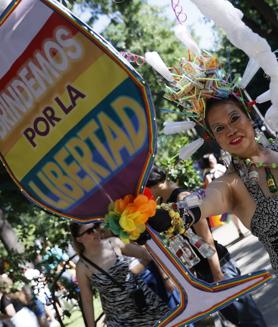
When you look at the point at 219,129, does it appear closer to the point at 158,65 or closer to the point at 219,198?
the point at 219,198

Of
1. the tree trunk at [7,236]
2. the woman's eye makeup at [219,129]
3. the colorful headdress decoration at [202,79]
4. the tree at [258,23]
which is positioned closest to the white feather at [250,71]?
the colorful headdress decoration at [202,79]

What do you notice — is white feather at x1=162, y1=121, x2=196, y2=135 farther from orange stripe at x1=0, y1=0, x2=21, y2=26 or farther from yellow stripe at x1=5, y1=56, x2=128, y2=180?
orange stripe at x1=0, y1=0, x2=21, y2=26

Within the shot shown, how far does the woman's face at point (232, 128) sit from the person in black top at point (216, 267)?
2.84 feet

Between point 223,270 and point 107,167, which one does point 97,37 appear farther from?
point 223,270

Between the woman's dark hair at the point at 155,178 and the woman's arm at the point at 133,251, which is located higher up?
the woman's dark hair at the point at 155,178

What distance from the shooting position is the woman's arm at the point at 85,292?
383 centimetres

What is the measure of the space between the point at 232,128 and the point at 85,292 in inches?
70.3

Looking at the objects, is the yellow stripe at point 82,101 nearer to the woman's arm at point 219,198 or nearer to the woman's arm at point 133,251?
the woman's arm at point 219,198

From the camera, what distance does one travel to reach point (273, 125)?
2.84 meters

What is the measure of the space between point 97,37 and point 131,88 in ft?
0.74

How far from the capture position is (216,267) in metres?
3.48

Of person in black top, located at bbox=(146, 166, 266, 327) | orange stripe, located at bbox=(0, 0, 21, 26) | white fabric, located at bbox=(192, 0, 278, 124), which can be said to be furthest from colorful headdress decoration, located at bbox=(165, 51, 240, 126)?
orange stripe, located at bbox=(0, 0, 21, 26)

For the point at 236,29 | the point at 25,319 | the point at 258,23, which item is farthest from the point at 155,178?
the point at 258,23

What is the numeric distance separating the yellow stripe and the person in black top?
1369mm
